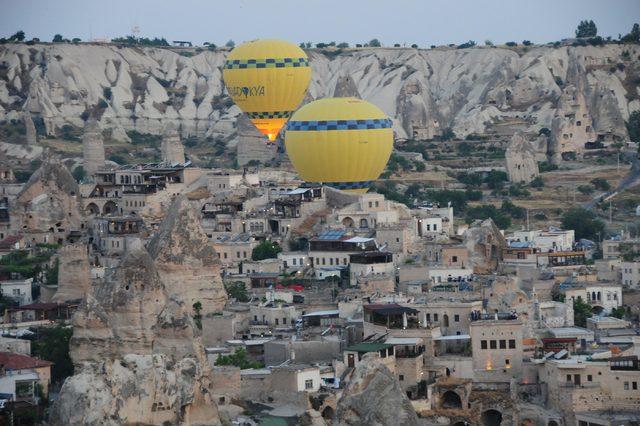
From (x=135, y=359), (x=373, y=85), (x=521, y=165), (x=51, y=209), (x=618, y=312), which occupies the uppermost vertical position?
(x=373, y=85)

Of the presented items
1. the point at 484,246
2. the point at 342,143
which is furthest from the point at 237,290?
the point at 342,143

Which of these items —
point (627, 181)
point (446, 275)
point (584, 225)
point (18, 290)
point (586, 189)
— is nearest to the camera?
point (446, 275)

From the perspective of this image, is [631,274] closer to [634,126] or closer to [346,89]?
[346,89]

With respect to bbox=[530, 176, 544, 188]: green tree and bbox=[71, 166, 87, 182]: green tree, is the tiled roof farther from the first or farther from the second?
bbox=[530, 176, 544, 188]: green tree

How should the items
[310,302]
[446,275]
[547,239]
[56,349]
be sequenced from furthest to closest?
[547,239] → [446,275] → [310,302] → [56,349]

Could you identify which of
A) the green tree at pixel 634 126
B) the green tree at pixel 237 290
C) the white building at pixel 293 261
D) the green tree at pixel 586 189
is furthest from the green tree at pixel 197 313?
the green tree at pixel 634 126

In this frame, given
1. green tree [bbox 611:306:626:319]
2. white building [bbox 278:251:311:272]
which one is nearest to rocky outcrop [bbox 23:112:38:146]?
white building [bbox 278:251:311:272]

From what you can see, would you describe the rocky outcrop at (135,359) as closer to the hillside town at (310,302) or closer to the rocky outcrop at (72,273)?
the hillside town at (310,302)
